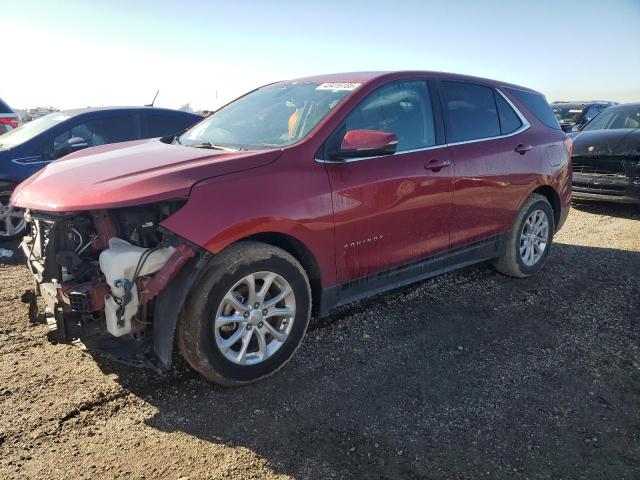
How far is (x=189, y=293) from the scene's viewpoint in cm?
277

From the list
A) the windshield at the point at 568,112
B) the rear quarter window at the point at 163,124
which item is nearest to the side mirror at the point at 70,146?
the rear quarter window at the point at 163,124

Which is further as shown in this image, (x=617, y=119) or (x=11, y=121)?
(x=617, y=119)

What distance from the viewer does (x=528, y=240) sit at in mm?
5016

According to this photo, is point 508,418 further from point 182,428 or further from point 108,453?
point 108,453

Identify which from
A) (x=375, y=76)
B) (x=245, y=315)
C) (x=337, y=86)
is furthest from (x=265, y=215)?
(x=375, y=76)

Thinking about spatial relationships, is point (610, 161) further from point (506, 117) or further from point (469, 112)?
point (469, 112)

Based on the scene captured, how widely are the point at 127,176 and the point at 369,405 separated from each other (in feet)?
6.14

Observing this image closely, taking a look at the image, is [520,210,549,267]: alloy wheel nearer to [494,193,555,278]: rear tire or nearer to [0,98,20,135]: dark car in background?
[494,193,555,278]: rear tire

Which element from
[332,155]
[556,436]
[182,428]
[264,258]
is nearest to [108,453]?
[182,428]

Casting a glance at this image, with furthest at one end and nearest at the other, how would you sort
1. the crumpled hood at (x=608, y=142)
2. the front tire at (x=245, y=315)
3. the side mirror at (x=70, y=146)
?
the crumpled hood at (x=608, y=142), the side mirror at (x=70, y=146), the front tire at (x=245, y=315)

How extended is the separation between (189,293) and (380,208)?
1.43m

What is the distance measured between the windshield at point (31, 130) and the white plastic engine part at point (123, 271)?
4372 mm

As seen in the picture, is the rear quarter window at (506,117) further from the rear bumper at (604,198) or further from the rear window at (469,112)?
the rear bumper at (604,198)

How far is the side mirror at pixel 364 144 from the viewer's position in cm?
321
